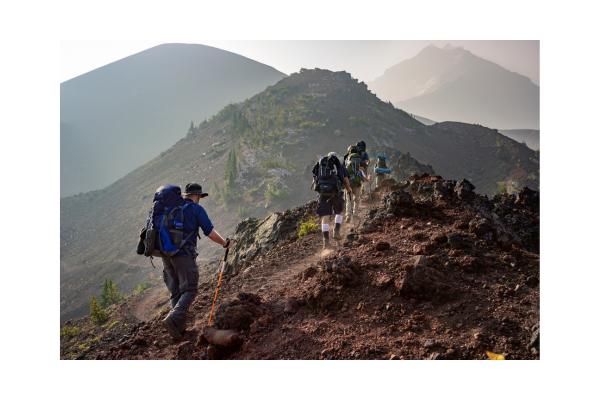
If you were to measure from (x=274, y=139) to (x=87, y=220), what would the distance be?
34368 mm

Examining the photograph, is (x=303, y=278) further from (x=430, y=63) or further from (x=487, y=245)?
(x=430, y=63)

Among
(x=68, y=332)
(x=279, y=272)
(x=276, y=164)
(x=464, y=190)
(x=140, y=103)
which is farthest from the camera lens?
(x=140, y=103)

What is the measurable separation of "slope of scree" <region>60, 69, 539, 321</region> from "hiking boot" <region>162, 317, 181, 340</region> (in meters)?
26.1

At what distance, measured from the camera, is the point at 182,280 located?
14.8ft

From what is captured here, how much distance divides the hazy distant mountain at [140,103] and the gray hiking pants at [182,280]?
120 meters

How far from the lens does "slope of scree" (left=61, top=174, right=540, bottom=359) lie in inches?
127

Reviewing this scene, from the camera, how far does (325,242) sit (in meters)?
7.23

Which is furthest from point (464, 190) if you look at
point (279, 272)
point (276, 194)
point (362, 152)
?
point (276, 194)

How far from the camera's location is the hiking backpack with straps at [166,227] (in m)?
4.32

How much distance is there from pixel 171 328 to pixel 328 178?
164 inches

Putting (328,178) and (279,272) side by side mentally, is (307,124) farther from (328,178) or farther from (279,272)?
(279,272)

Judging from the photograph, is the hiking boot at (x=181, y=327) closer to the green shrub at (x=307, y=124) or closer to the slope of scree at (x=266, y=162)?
the slope of scree at (x=266, y=162)

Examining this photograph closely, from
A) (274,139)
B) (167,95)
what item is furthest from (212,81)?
(274,139)

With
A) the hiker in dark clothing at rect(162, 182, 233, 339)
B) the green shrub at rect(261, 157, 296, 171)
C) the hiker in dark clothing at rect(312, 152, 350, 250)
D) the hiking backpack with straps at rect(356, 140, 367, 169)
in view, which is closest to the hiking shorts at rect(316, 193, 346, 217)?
the hiker in dark clothing at rect(312, 152, 350, 250)
